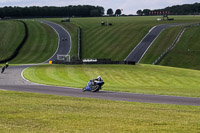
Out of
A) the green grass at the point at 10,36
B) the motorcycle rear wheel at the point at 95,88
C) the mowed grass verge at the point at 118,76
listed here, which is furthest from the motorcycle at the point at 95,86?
the green grass at the point at 10,36

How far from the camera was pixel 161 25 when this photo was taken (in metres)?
119

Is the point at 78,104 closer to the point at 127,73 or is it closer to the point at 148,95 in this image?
the point at 148,95

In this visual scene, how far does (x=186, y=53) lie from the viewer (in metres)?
85.0

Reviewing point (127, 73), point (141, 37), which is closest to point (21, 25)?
point (141, 37)

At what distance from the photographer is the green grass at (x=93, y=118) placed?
1480cm

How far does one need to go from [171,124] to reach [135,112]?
134 inches

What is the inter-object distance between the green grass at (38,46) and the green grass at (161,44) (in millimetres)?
26347

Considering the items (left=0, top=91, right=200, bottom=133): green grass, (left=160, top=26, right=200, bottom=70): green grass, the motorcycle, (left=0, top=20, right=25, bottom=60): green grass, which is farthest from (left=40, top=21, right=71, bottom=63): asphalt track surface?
(left=0, top=91, right=200, bottom=133): green grass

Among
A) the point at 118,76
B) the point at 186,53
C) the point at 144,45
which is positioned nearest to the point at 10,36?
the point at 144,45

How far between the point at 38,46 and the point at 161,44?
35305 millimetres

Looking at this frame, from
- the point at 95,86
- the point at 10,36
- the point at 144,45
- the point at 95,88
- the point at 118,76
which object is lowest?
the point at 144,45

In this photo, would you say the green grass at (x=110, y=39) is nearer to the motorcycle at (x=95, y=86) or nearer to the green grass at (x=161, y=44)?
the green grass at (x=161, y=44)

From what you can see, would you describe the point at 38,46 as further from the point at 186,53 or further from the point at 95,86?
the point at 95,86

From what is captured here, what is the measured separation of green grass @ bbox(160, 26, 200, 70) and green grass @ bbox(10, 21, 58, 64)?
31.9m
